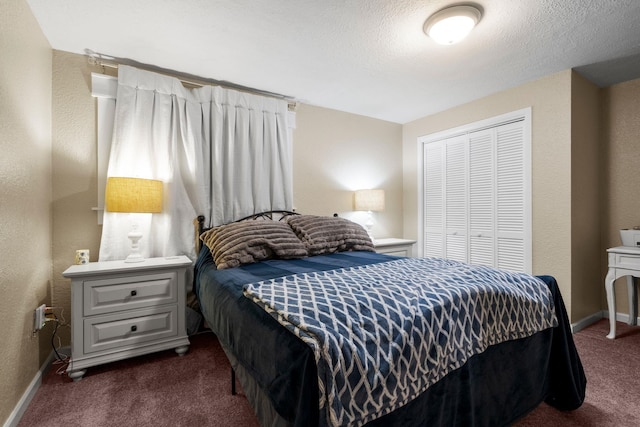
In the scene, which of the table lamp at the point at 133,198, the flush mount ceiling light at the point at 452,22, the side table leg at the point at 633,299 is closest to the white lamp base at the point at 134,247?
the table lamp at the point at 133,198

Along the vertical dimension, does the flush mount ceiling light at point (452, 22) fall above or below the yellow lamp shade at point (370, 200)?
above

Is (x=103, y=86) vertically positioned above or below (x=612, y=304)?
above

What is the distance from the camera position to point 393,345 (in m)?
0.97

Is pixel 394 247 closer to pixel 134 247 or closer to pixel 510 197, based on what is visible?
pixel 510 197

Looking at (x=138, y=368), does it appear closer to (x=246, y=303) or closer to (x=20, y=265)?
(x=20, y=265)

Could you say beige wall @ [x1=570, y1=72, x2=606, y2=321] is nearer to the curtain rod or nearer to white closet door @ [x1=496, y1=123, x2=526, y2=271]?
white closet door @ [x1=496, y1=123, x2=526, y2=271]

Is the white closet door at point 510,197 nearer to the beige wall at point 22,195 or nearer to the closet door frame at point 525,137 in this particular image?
the closet door frame at point 525,137

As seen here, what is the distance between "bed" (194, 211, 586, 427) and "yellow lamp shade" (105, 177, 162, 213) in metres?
0.80

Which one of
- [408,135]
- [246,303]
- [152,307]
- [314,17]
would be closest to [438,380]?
[246,303]

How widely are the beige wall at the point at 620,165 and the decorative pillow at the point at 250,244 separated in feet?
10.3

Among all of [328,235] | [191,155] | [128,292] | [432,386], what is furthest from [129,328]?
[432,386]

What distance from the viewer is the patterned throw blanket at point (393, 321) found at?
2.80 feet

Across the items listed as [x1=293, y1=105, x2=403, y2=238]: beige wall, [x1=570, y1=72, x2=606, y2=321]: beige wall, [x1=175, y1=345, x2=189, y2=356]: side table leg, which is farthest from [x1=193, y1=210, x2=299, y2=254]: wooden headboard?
[x1=570, y1=72, x2=606, y2=321]: beige wall

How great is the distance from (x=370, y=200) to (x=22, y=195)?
3.07 metres
